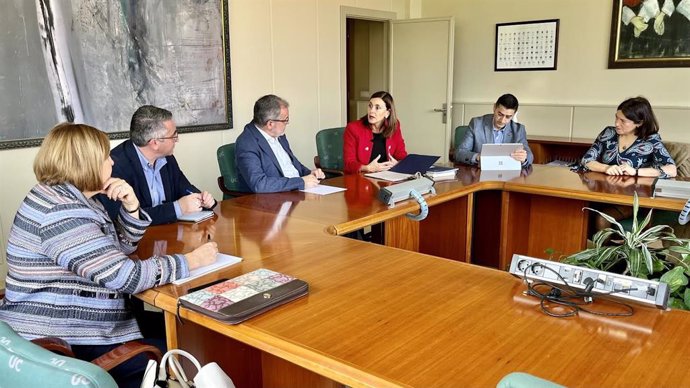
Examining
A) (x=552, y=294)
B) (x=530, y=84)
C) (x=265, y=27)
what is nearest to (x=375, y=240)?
(x=552, y=294)

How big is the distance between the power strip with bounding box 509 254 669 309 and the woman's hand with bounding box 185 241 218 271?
84 centimetres

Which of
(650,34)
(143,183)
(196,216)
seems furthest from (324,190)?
(650,34)

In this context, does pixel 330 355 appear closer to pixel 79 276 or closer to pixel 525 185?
pixel 79 276

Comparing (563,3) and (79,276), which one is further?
(563,3)

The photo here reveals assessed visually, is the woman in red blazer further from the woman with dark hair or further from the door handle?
the door handle

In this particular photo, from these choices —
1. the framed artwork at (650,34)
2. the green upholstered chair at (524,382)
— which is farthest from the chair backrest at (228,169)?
the framed artwork at (650,34)

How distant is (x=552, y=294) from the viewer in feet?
4.57

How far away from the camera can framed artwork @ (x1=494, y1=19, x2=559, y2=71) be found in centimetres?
516

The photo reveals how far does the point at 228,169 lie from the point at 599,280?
7.37 feet

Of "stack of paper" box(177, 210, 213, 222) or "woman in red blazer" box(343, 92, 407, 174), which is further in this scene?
"woman in red blazer" box(343, 92, 407, 174)

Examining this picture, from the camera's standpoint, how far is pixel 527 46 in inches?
208

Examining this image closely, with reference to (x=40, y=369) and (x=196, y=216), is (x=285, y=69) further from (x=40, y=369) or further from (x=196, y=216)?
(x=40, y=369)

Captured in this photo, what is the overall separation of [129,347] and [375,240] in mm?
1583

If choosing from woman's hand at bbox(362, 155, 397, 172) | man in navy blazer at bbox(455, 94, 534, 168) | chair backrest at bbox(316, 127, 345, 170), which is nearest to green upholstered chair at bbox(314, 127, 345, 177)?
chair backrest at bbox(316, 127, 345, 170)
